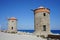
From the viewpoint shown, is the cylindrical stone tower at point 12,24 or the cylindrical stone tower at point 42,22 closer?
the cylindrical stone tower at point 42,22

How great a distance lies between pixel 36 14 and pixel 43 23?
7.05ft

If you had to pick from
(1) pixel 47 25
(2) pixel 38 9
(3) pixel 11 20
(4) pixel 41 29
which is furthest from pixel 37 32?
(3) pixel 11 20

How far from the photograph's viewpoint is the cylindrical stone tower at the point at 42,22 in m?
21.8

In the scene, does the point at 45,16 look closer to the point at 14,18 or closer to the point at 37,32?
the point at 37,32

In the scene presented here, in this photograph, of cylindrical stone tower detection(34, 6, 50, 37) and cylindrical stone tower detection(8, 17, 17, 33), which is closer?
cylindrical stone tower detection(34, 6, 50, 37)

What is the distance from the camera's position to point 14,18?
113 feet

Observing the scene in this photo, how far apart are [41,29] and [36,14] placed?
9.62 ft

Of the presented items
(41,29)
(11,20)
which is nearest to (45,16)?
(41,29)

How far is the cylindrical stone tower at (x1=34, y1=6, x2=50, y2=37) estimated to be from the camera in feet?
71.4

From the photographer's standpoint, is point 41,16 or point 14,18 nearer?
point 41,16

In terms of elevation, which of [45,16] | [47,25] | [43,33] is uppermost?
[45,16]

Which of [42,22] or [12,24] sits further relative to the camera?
[12,24]

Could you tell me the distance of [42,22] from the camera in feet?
71.5

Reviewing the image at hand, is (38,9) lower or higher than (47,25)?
higher
